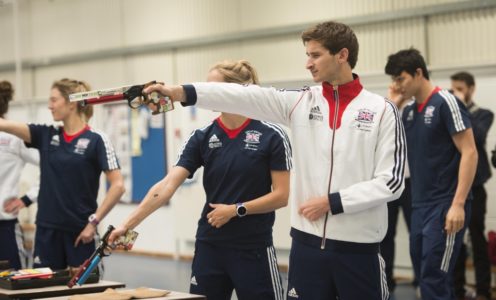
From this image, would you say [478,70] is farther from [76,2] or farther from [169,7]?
[76,2]

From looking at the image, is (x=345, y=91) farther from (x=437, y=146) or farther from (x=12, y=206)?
(x=12, y=206)

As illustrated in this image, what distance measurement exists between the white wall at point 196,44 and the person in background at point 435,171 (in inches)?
104

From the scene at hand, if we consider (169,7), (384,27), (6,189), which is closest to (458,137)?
(6,189)

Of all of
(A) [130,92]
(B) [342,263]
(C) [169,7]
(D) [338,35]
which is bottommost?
(B) [342,263]

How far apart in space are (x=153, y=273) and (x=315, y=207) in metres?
6.06

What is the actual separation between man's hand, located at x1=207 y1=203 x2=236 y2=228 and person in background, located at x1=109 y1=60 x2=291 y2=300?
0.04m

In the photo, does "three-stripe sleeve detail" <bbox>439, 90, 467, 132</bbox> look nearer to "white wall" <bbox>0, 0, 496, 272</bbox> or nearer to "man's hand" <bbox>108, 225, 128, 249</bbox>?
"man's hand" <bbox>108, 225, 128, 249</bbox>

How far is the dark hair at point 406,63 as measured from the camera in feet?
15.6

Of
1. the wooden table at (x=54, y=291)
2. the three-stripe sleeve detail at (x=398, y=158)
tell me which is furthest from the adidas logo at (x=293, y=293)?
the wooden table at (x=54, y=291)

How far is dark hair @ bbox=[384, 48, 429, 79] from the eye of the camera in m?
4.74

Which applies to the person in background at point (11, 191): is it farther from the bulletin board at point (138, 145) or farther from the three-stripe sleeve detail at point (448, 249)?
the bulletin board at point (138, 145)

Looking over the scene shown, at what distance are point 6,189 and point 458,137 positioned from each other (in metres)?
2.86

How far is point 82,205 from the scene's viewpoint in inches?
190

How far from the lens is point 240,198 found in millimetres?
3752
